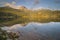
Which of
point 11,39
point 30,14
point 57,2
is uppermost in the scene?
point 57,2

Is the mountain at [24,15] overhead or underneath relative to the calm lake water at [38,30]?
overhead

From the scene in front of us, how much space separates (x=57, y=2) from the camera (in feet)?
4.07

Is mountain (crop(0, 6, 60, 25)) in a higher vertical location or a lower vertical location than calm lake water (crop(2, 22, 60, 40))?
higher

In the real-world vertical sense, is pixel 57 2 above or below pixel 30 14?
above

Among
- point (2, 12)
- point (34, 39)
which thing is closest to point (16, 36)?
point (34, 39)

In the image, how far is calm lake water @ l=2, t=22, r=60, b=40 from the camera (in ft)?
4.01

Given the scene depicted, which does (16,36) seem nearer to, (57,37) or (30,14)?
(30,14)

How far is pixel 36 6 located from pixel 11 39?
0.44m

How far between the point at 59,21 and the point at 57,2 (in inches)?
8.0

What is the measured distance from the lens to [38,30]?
1235mm

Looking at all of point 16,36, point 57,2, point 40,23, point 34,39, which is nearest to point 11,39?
point 16,36

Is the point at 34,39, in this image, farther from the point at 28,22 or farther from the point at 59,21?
the point at 59,21

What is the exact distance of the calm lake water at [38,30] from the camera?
1.22m

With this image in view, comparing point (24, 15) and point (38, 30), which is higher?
point (24, 15)
